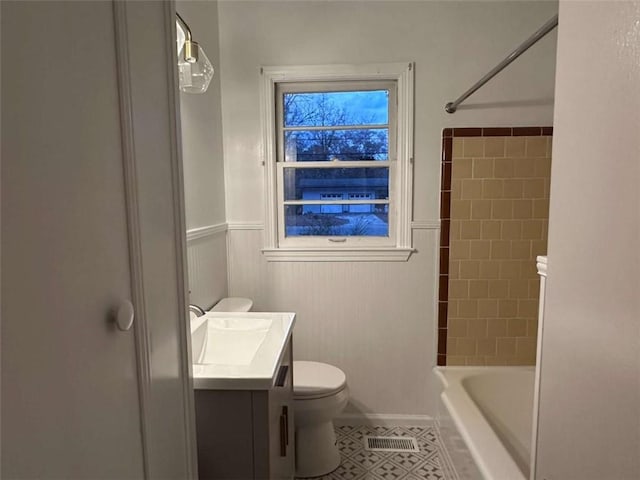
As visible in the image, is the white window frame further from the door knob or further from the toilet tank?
the door knob

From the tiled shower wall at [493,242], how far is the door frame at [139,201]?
65.7 inches

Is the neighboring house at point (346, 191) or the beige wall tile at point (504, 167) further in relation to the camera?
the neighboring house at point (346, 191)

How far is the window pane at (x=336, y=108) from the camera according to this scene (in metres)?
2.24

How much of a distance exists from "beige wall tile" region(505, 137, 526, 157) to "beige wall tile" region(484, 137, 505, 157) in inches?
1.0

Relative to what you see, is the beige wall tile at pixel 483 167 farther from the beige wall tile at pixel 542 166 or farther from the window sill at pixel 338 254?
the window sill at pixel 338 254

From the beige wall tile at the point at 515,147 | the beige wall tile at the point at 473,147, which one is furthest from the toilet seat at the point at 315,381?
the beige wall tile at the point at 515,147

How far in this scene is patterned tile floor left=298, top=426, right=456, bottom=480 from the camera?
195 cm

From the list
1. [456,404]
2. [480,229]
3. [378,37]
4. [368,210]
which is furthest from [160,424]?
[378,37]

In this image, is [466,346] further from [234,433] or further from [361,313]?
[234,433]

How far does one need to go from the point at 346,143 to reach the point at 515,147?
0.91 metres

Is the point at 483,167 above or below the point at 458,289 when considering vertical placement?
above

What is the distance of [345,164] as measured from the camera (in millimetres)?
2250

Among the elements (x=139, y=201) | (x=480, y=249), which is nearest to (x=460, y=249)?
(x=480, y=249)

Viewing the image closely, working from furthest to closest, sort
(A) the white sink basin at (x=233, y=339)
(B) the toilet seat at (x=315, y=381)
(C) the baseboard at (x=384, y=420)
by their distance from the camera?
1. (C) the baseboard at (x=384, y=420)
2. (B) the toilet seat at (x=315, y=381)
3. (A) the white sink basin at (x=233, y=339)
